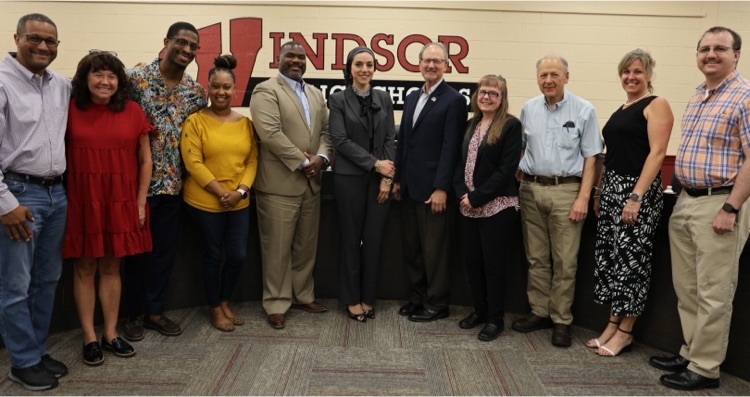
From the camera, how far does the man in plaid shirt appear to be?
1979 millimetres

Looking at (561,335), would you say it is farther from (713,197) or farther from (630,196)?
(713,197)

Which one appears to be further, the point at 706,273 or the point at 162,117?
the point at 162,117

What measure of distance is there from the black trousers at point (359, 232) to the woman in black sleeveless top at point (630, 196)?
3.71 ft

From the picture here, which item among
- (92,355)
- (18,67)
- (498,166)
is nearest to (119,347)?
(92,355)

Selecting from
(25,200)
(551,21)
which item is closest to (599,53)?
(551,21)

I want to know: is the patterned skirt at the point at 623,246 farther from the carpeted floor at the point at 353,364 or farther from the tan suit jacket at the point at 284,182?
the tan suit jacket at the point at 284,182

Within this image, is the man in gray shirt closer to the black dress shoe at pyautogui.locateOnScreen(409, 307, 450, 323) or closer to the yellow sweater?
the yellow sweater

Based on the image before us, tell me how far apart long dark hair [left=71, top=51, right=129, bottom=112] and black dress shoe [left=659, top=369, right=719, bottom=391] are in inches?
103

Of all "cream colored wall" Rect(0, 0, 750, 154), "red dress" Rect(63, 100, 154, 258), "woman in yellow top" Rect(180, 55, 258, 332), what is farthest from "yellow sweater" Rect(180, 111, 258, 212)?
"cream colored wall" Rect(0, 0, 750, 154)

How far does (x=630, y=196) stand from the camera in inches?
88.7

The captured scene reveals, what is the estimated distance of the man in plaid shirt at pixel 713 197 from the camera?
1.98m

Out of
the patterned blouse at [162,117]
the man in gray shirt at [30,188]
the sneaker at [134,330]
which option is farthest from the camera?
the sneaker at [134,330]

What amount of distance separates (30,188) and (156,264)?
74cm

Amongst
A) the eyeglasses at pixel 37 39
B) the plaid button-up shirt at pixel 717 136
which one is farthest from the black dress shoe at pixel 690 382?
the eyeglasses at pixel 37 39
